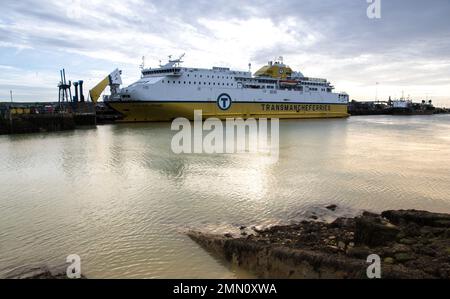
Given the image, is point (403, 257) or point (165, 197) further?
point (165, 197)

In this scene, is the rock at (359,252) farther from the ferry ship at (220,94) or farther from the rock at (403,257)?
the ferry ship at (220,94)

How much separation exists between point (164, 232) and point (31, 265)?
6.83ft

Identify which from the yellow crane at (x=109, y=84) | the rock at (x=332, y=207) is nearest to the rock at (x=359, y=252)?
the rock at (x=332, y=207)

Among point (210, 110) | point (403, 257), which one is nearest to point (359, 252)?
point (403, 257)

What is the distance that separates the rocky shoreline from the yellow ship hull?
29389mm

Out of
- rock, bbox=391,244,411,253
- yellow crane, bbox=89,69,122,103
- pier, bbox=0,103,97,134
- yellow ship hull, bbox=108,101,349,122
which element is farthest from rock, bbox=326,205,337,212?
yellow crane, bbox=89,69,122,103

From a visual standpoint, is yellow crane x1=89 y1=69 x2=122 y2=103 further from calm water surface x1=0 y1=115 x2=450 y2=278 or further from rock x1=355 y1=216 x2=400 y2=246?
rock x1=355 y1=216 x2=400 y2=246

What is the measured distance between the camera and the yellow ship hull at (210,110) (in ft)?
112

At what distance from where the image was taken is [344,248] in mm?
4848

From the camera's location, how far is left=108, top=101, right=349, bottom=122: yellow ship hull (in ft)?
112

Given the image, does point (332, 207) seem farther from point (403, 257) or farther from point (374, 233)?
point (403, 257)

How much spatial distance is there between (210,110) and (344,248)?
33579 millimetres
